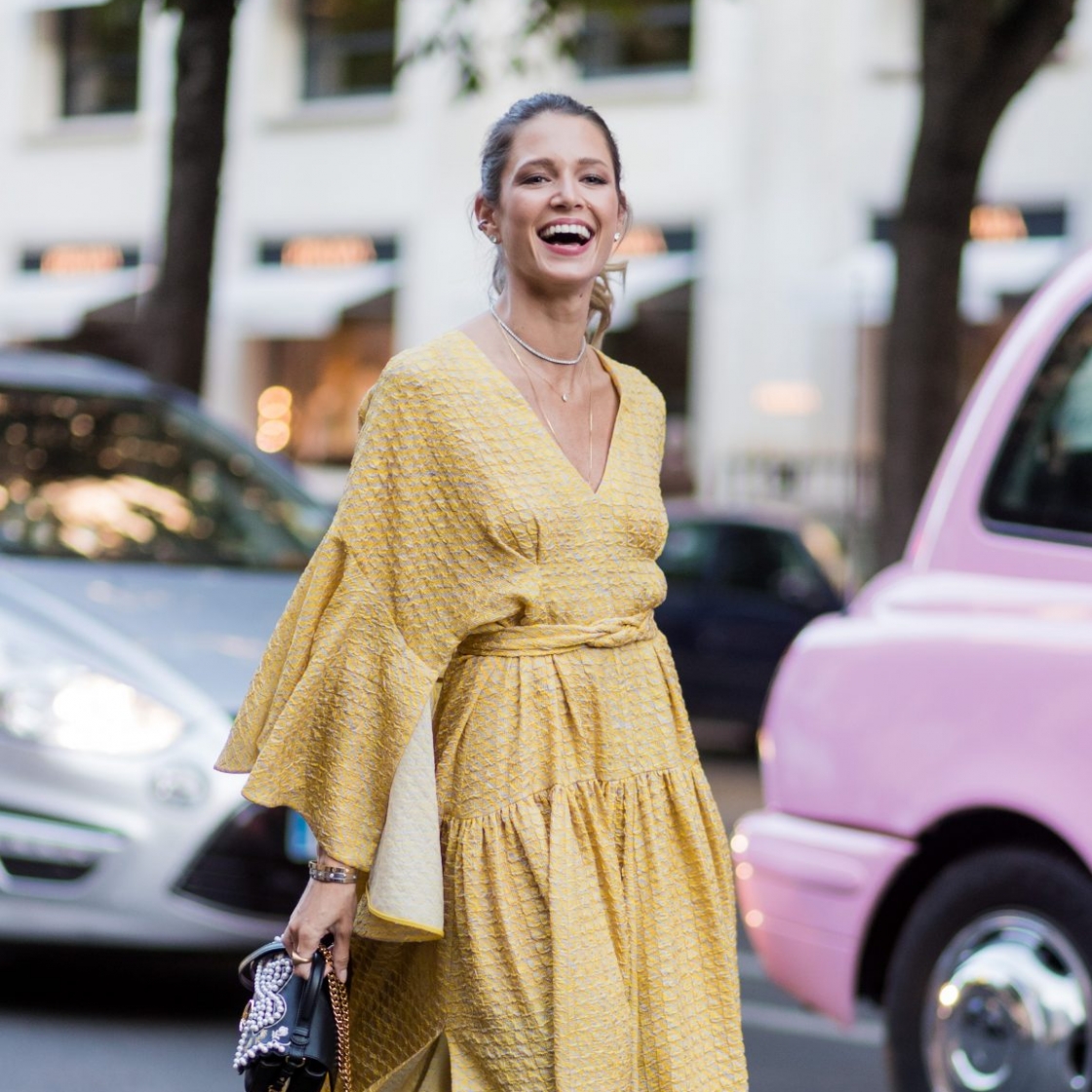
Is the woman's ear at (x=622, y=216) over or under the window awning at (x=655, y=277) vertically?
over

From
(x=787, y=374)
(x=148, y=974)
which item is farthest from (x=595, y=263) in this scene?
(x=787, y=374)

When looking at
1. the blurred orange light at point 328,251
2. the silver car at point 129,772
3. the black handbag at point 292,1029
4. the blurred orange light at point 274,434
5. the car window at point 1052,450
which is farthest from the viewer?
the blurred orange light at point 274,434

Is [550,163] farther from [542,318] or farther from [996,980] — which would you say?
[996,980]

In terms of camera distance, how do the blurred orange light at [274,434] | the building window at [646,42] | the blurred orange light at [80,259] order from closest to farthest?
the building window at [646,42]
the blurred orange light at [274,434]
the blurred orange light at [80,259]

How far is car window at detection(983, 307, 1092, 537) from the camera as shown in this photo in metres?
4.50

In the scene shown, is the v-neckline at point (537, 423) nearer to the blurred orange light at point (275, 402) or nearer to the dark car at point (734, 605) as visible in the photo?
the dark car at point (734, 605)

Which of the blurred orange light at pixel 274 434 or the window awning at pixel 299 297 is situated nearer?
the window awning at pixel 299 297

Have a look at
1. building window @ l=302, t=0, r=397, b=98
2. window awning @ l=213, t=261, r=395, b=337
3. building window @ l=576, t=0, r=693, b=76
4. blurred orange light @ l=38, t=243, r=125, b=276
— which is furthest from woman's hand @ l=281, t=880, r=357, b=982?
blurred orange light @ l=38, t=243, r=125, b=276

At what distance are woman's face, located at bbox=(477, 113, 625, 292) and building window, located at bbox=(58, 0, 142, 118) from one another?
2509cm

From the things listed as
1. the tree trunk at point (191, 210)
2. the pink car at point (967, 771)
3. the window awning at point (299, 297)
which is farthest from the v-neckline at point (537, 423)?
the window awning at point (299, 297)

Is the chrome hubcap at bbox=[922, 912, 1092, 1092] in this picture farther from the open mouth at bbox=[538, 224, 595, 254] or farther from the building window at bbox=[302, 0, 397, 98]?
the building window at bbox=[302, 0, 397, 98]

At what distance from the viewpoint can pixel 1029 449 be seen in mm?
4621

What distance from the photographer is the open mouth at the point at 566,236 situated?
2902 mm

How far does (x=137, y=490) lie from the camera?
274 inches
